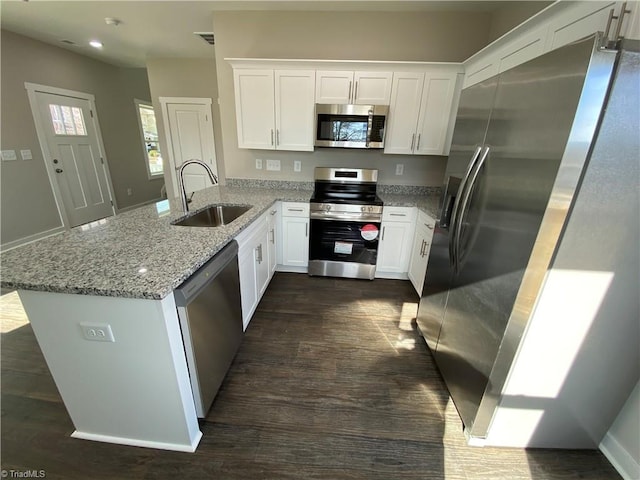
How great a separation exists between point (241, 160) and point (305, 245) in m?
1.43

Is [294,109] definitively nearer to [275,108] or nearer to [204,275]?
[275,108]

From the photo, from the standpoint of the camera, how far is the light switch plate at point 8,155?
3.42 metres

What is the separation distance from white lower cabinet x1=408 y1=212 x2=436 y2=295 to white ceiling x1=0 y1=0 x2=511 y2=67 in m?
2.10

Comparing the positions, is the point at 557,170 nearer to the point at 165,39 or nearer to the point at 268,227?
the point at 268,227

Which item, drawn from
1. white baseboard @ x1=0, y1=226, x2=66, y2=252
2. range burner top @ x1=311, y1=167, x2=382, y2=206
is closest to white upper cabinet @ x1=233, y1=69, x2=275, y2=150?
range burner top @ x1=311, y1=167, x2=382, y2=206

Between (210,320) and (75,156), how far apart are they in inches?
196

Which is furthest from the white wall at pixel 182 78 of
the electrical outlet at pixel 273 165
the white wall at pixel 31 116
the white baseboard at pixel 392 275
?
the white baseboard at pixel 392 275

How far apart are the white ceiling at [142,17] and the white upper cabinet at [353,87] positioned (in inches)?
25.6

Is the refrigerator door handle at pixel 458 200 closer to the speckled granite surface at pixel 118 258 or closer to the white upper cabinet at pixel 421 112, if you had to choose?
the speckled granite surface at pixel 118 258

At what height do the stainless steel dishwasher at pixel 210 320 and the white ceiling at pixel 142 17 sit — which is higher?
the white ceiling at pixel 142 17

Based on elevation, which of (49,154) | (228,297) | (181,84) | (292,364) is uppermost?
(181,84)

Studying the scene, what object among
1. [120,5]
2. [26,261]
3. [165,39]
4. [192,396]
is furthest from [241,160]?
[192,396]

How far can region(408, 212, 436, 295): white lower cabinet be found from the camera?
7.93 feet

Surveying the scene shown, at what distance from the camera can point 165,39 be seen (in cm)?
360
